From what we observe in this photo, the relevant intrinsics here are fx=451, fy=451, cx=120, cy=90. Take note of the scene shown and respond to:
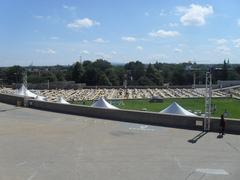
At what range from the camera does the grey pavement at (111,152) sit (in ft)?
43.2

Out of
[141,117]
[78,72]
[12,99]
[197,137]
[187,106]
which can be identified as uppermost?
[78,72]

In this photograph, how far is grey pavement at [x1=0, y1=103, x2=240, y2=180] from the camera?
43.2ft

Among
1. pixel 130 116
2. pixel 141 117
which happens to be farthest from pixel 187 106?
pixel 141 117

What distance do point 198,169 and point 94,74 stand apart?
133949mm

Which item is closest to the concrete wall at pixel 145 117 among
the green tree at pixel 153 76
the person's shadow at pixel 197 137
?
the person's shadow at pixel 197 137

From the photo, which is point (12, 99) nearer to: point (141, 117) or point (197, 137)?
point (141, 117)

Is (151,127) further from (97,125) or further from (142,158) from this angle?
(142,158)

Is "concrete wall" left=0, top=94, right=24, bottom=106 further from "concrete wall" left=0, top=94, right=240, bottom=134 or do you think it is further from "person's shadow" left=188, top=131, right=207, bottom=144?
"person's shadow" left=188, top=131, right=207, bottom=144

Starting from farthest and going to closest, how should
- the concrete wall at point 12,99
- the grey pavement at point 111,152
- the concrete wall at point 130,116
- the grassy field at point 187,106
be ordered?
Result: the grassy field at point 187,106, the concrete wall at point 12,99, the concrete wall at point 130,116, the grey pavement at point 111,152

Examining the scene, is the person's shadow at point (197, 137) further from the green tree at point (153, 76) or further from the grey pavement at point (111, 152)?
the green tree at point (153, 76)

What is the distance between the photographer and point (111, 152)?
1620cm

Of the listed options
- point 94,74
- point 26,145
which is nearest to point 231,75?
point 94,74

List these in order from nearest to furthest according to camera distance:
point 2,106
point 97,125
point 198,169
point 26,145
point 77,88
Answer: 1. point 198,169
2. point 26,145
3. point 97,125
4. point 2,106
5. point 77,88

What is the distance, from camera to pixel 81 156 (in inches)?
609
